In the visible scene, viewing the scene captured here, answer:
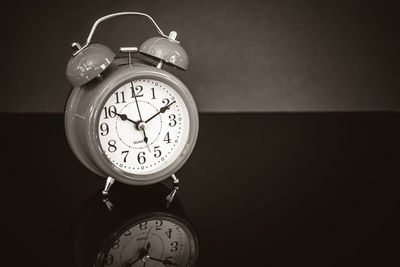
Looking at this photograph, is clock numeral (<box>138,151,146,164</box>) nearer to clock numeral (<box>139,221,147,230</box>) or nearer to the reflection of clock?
the reflection of clock

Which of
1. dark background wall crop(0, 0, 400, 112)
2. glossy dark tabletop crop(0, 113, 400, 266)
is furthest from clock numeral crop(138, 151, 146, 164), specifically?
dark background wall crop(0, 0, 400, 112)

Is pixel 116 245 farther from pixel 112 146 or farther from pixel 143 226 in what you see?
pixel 112 146

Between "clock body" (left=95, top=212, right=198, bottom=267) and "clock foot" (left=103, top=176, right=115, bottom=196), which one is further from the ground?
"clock foot" (left=103, top=176, right=115, bottom=196)

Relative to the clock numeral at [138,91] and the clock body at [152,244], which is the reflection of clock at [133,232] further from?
the clock numeral at [138,91]

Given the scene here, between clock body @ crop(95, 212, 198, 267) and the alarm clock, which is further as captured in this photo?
the alarm clock

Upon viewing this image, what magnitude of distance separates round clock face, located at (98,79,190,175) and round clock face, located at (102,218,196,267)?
0.18m

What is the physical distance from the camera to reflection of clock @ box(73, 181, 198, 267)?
0.83m

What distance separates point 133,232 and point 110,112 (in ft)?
0.85

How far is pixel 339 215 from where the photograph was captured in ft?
3.24

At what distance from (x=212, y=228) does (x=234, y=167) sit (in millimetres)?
340

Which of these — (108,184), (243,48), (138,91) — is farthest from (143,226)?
(243,48)

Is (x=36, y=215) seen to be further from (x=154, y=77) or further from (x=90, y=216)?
(x=154, y=77)

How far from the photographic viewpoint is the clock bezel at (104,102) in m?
1.01

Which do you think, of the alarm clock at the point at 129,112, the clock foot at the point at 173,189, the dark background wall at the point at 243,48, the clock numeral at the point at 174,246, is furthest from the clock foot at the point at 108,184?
the dark background wall at the point at 243,48
